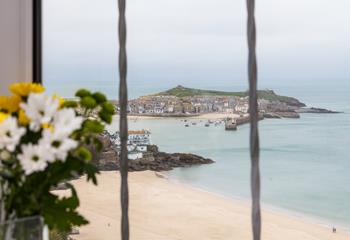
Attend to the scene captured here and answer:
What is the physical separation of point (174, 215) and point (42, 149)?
76 cm

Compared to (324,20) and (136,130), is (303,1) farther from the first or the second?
(136,130)

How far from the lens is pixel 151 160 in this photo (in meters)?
1.43

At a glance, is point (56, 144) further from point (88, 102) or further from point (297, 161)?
point (297, 161)

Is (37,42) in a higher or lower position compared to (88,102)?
higher

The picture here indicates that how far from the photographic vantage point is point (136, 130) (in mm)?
1432

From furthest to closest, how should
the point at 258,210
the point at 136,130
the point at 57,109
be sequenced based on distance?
the point at 136,130 < the point at 258,210 < the point at 57,109

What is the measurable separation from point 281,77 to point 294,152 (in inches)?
7.0

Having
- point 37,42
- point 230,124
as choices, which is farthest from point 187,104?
point 37,42

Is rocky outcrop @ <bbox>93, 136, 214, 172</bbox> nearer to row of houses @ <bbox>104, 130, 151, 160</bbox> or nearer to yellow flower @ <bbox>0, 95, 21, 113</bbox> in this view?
row of houses @ <bbox>104, 130, 151, 160</bbox>

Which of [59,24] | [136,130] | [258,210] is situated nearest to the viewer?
[258,210]

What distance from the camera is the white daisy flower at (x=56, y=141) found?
67cm

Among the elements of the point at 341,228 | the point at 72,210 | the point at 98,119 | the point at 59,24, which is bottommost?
the point at 341,228

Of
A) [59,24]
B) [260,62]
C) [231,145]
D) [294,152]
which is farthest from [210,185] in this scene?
[59,24]

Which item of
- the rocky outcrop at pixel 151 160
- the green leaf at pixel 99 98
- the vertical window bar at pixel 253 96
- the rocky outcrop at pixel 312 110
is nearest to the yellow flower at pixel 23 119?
the green leaf at pixel 99 98
